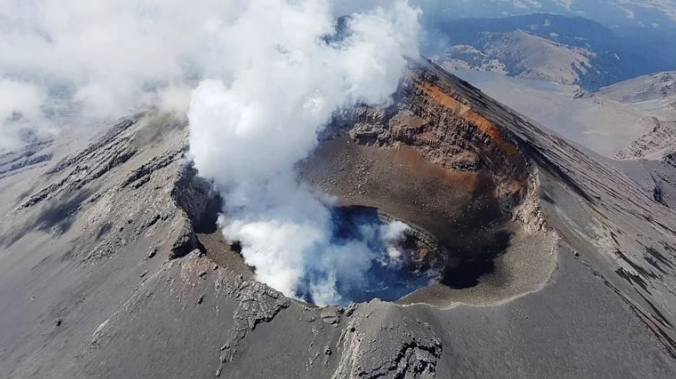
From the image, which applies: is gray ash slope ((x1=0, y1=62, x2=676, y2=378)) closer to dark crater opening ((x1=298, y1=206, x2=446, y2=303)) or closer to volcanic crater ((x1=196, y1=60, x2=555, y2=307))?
volcanic crater ((x1=196, y1=60, x2=555, y2=307))

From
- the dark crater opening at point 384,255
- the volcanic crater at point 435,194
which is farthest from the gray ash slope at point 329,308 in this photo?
the dark crater opening at point 384,255

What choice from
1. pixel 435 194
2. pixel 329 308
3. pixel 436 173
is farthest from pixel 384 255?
pixel 329 308

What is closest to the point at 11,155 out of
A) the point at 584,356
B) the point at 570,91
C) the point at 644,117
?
the point at 584,356

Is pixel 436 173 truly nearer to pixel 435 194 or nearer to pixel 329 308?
pixel 435 194

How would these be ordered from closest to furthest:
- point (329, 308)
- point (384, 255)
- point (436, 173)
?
point (329, 308) → point (384, 255) → point (436, 173)

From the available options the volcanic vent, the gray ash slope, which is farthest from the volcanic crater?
the gray ash slope

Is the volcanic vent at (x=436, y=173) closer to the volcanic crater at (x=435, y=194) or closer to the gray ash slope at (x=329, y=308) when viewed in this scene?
the volcanic crater at (x=435, y=194)

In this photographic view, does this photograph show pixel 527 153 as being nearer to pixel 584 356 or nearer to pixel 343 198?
pixel 343 198

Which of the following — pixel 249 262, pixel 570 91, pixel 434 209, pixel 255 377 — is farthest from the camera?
pixel 570 91

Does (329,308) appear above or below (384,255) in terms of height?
above
